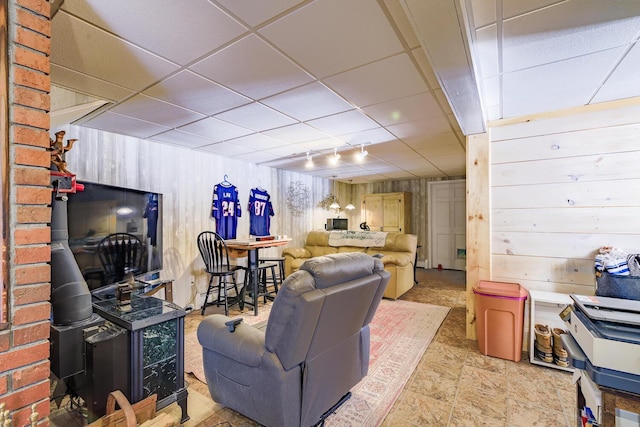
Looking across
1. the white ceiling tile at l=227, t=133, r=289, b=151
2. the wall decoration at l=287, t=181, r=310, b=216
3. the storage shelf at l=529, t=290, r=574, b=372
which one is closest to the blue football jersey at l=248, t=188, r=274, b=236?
the wall decoration at l=287, t=181, r=310, b=216

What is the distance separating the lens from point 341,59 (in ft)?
5.92

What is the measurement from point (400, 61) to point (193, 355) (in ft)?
10.00

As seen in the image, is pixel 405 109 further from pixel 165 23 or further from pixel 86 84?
pixel 86 84

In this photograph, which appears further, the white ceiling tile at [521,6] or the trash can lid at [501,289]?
the trash can lid at [501,289]

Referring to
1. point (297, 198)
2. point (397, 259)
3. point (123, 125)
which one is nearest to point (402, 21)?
point (123, 125)

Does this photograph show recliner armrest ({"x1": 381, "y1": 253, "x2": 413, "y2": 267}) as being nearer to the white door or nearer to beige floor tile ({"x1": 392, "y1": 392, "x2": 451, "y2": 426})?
beige floor tile ({"x1": 392, "y1": 392, "x2": 451, "y2": 426})

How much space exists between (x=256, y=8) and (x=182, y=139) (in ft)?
8.59

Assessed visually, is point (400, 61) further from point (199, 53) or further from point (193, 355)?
point (193, 355)

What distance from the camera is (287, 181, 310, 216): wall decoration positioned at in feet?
19.5

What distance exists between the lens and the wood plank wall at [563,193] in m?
2.38

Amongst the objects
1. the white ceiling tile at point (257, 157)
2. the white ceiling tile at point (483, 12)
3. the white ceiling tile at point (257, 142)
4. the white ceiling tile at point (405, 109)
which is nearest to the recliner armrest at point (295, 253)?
the white ceiling tile at point (257, 157)

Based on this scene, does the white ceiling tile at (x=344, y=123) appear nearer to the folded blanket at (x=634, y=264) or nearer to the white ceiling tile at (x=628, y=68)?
the white ceiling tile at (x=628, y=68)

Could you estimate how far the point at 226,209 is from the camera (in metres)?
4.51

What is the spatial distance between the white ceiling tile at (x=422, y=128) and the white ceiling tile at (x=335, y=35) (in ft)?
4.57
